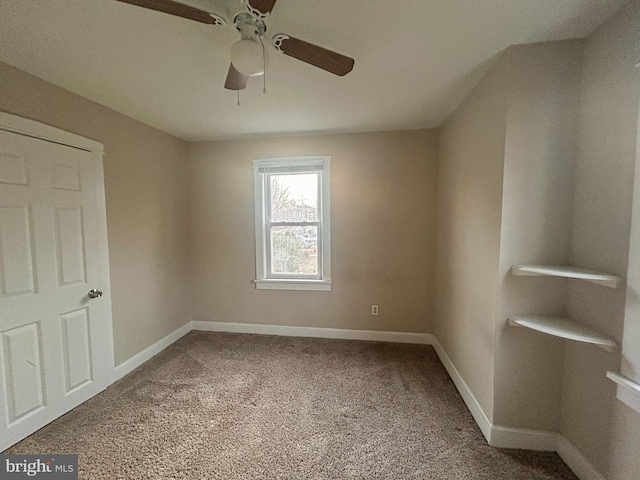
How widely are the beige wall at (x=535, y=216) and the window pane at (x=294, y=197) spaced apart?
1989 mm

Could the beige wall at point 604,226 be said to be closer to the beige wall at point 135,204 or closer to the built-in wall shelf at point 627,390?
the built-in wall shelf at point 627,390

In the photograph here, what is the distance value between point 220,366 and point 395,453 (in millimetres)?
1747

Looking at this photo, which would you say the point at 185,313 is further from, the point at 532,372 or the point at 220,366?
the point at 532,372

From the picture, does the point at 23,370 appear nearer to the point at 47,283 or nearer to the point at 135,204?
the point at 47,283

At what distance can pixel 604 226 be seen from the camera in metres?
1.28

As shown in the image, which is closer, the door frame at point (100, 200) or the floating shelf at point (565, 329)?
the floating shelf at point (565, 329)

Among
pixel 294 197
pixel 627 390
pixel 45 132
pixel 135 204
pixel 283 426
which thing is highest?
pixel 45 132

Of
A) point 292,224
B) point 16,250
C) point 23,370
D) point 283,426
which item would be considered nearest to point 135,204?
point 16,250

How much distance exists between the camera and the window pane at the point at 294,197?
10.1ft

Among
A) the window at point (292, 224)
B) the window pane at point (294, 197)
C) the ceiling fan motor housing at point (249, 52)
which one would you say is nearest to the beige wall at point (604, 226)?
the ceiling fan motor housing at point (249, 52)

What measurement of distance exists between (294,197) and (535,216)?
2325 millimetres

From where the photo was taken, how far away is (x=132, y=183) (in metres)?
2.48

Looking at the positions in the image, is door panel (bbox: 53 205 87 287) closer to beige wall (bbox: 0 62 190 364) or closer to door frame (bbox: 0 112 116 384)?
door frame (bbox: 0 112 116 384)

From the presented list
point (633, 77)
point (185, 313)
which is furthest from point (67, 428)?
point (633, 77)
